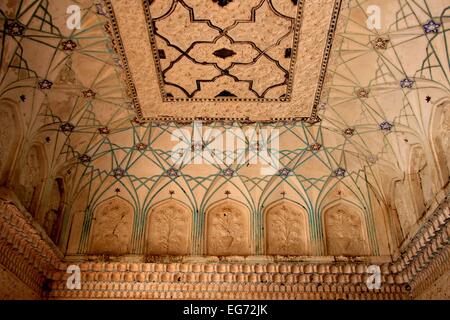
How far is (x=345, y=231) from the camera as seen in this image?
8359mm

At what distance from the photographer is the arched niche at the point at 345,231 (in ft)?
26.7

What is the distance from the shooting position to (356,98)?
7.18 metres

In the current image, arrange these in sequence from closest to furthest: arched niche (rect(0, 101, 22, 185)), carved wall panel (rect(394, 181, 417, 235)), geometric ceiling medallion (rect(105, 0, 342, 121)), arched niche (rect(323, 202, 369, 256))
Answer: geometric ceiling medallion (rect(105, 0, 342, 121))
arched niche (rect(0, 101, 22, 185))
carved wall panel (rect(394, 181, 417, 235))
arched niche (rect(323, 202, 369, 256))

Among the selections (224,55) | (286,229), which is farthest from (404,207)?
(224,55)

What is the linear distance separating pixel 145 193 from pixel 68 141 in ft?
5.61

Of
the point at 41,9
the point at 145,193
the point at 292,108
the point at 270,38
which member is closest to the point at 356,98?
the point at 292,108

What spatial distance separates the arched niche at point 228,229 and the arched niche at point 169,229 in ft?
1.33

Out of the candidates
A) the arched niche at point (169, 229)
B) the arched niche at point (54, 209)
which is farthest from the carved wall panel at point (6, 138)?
the arched niche at point (169, 229)

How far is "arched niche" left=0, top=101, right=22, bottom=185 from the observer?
6.12m

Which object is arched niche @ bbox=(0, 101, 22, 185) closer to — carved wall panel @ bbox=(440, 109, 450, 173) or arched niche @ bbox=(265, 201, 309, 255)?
arched niche @ bbox=(265, 201, 309, 255)

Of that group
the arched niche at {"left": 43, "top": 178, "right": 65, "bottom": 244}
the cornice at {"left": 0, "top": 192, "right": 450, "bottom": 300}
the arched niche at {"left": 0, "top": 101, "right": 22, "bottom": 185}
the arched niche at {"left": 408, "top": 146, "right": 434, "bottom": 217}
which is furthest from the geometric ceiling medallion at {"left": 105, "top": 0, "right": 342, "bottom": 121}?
the cornice at {"left": 0, "top": 192, "right": 450, "bottom": 300}

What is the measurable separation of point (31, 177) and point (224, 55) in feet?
11.4

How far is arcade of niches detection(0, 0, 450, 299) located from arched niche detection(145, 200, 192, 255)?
26mm

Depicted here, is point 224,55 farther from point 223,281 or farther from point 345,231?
point 345,231
